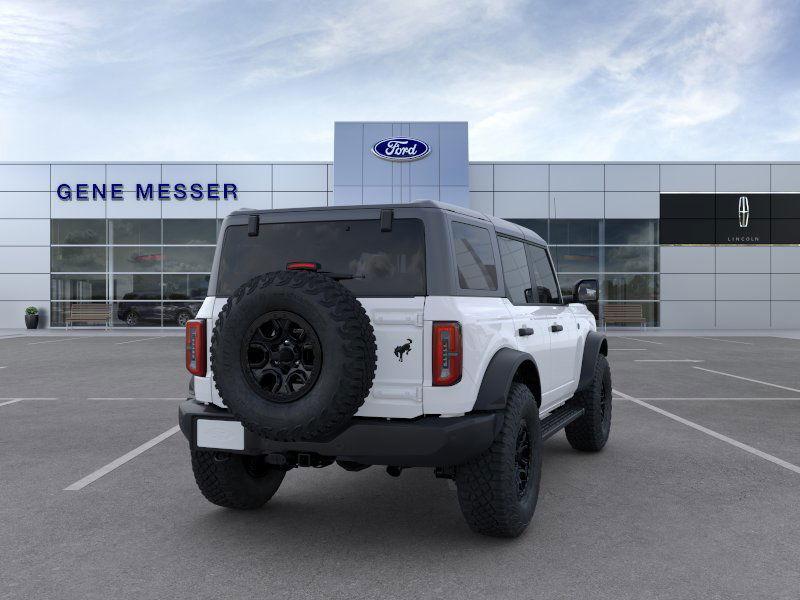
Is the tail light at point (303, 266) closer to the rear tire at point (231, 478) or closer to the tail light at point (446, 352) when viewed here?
the tail light at point (446, 352)

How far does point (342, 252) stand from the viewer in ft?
13.3

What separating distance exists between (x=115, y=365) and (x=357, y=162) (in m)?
15.3

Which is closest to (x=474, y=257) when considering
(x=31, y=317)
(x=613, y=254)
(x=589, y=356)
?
(x=589, y=356)

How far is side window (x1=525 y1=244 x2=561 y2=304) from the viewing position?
5.38 metres

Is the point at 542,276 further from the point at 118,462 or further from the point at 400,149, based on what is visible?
the point at 400,149

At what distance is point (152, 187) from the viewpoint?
1130 inches

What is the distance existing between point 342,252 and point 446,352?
2.91 feet

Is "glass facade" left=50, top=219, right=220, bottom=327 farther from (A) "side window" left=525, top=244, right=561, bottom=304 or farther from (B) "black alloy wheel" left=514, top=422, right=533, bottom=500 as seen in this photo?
(B) "black alloy wheel" left=514, top=422, right=533, bottom=500

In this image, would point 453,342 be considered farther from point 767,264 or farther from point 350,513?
point 767,264

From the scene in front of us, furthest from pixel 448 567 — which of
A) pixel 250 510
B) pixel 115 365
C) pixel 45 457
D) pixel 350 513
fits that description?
pixel 115 365

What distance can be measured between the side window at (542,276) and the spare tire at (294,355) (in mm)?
2100

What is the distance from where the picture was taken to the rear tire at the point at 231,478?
4379mm

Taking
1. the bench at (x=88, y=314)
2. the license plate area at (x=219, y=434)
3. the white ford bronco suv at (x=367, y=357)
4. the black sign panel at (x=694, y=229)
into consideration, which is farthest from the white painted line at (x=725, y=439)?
the bench at (x=88, y=314)

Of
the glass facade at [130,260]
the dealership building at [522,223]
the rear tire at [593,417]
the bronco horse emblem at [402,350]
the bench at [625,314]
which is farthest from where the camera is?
the glass facade at [130,260]
